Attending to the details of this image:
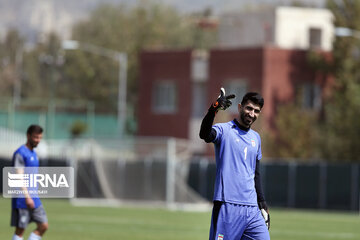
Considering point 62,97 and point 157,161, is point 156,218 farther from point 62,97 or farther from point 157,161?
point 62,97

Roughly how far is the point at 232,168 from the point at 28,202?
487 cm

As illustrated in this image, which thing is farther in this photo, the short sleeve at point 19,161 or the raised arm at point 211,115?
the short sleeve at point 19,161

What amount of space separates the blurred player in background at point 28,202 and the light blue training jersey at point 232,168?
4466mm

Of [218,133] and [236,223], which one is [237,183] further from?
[218,133]

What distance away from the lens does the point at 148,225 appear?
2725 cm

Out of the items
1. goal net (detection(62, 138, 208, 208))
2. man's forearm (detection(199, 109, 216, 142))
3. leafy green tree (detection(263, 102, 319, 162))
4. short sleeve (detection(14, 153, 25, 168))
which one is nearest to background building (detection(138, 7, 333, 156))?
leafy green tree (detection(263, 102, 319, 162))

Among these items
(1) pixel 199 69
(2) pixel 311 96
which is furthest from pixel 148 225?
(1) pixel 199 69

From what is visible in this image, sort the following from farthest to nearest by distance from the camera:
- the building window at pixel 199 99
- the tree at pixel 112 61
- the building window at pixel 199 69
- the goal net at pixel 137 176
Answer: the tree at pixel 112 61 → the building window at pixel 199 99 → the building window at pixel 199 69 → the goal net at pixel 137 176

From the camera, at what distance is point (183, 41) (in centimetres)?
12575

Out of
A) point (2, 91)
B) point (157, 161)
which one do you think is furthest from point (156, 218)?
point (2, 91)

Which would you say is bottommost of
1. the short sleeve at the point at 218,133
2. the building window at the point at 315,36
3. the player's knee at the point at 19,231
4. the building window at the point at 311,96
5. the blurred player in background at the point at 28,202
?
the player's knee at the point at 19,231

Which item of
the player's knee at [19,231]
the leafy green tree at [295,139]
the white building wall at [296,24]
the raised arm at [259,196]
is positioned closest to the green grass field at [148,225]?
the player's knee at [19,231]

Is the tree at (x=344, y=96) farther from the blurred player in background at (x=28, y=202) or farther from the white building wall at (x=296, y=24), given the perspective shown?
the blurred player in background at (x=28, y=202)

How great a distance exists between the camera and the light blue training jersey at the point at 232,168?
11.8 meters
